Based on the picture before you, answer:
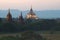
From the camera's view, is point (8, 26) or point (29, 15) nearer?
point (8, 26)

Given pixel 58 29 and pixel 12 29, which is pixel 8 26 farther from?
pixel 58 29

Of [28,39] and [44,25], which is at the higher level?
[28,39]

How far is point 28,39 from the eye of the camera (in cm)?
3494

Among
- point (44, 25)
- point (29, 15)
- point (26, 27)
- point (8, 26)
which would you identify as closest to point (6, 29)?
point (8, 26)

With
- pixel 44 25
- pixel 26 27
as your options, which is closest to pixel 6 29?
pixel 26 27

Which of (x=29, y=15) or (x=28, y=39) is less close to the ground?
(x=28, y=39)

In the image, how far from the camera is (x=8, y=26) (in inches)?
2827

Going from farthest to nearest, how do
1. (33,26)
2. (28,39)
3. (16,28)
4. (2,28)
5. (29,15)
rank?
(29,15) < (33,26) < (16,28) < (2,28) < (28,39)

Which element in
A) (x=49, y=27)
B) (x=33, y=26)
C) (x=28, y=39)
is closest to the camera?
(x=28, y=39)

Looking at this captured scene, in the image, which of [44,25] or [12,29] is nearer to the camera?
[12,29]

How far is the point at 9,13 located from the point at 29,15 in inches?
633

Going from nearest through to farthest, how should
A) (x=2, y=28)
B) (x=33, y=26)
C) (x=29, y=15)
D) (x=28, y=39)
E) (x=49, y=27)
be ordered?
(x=28, y=39) → (x=2, y=28) → (x=33, y=26) → (x=49, y=27) → (x=29, y=15)

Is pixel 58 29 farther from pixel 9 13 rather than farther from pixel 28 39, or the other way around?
pixel 28 39

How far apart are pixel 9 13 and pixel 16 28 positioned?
17870 millimetres
